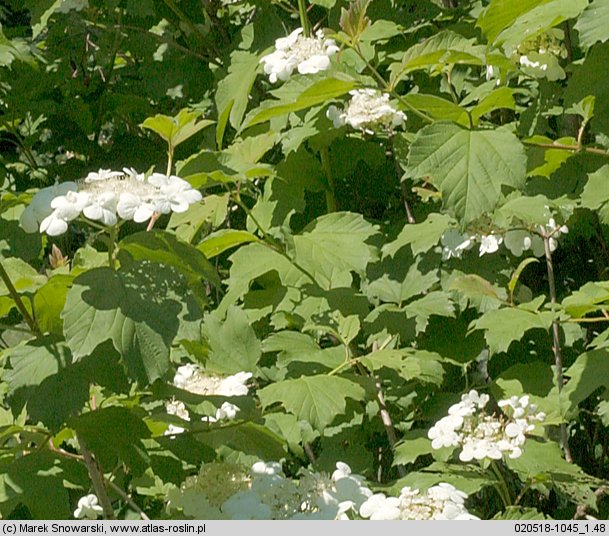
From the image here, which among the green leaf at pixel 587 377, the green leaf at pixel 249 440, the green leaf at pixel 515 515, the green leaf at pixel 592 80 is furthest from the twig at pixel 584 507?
the green leaf at pixel 592 80

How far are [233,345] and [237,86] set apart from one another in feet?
2.63

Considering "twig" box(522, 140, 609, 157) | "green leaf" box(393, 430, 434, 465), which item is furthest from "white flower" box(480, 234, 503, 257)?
"green leaf" box(393, 430, 434, 465)

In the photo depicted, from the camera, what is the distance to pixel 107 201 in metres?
1.45

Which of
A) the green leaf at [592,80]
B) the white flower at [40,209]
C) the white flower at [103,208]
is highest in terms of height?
the white flower at [103,208]

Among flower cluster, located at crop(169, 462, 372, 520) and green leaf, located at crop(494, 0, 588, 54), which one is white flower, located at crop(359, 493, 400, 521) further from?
green leaf, located at crop(494, 0, 588, 54)

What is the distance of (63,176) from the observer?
324 cm

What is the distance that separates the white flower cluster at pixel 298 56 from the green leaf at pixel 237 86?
0.47 feet

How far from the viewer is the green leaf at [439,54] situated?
196 centimetres

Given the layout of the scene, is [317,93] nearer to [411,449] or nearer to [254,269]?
[254,269]

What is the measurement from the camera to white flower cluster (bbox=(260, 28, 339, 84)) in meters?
2.21

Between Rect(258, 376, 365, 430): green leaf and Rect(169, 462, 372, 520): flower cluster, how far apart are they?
0.13 metres

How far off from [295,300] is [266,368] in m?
0.20

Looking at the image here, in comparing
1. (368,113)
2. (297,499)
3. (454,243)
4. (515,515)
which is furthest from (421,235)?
(297,499)

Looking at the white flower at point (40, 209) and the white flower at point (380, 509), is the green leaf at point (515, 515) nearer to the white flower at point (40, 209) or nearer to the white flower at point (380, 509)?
the white flower at point (380, 509)
